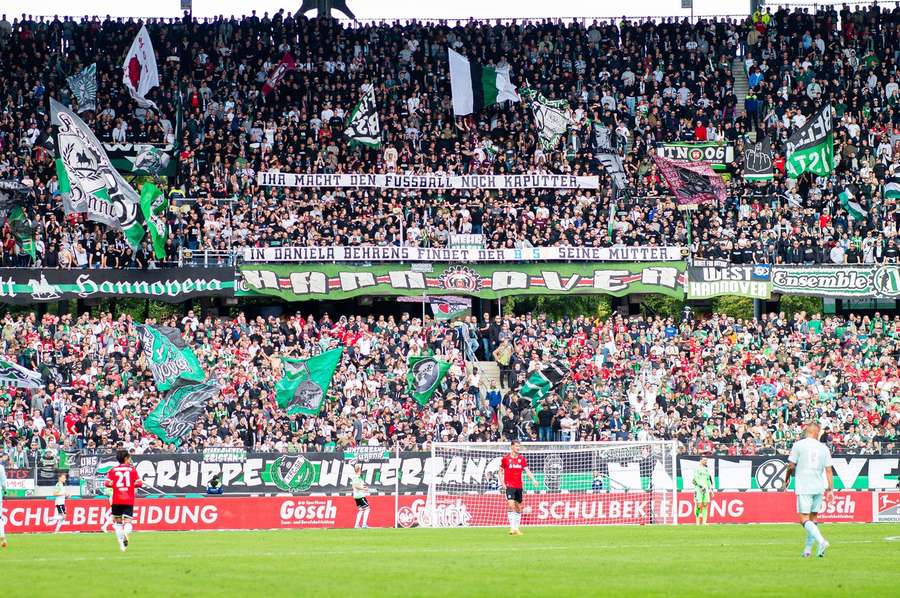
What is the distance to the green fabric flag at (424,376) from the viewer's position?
43312 millimetres

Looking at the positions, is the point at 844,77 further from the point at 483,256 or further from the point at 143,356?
the point at 143,356

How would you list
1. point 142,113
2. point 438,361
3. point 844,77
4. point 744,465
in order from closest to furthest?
point 744,465 < point 438,361 < point 142,113 < point 844,77

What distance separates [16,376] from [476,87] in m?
22.1

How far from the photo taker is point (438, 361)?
43.8 metres

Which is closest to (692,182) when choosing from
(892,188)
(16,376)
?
(892,188)

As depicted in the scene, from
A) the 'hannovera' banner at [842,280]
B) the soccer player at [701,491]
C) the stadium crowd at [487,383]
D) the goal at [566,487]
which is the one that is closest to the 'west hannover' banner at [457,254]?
the stadium crowd at [487,383]

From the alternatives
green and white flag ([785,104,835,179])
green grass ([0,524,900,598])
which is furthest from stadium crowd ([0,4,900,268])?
green grass ([0,524,900,598])

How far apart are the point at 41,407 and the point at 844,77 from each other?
34.2 metres

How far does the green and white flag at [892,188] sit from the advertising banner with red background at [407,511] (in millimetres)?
19888

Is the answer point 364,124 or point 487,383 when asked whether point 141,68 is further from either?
point 487,383

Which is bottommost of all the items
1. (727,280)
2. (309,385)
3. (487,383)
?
(487,383)

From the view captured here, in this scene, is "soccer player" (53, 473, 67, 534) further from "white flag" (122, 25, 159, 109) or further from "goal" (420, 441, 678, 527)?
"white flag" (122, 25, 159, 109)

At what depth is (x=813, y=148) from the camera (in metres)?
52.7

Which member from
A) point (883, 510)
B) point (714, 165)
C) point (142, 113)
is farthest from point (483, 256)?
point (883, 510)
